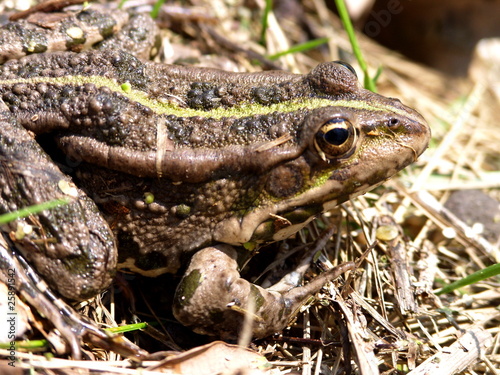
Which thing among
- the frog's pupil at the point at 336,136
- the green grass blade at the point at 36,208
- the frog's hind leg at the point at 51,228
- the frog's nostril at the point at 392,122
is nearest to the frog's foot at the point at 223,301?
the frog's hind leg at the point at 51,228

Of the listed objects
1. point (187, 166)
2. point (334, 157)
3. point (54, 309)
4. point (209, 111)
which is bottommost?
point (54, 309)

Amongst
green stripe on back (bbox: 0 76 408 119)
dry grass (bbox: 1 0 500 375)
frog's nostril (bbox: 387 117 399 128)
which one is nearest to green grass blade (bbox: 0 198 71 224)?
green stripe on back (bbox: 0 76 408 119)

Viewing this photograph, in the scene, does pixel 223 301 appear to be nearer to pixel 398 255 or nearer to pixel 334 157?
pixel 334 157

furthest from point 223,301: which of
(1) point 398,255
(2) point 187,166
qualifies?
(1) point 398,255

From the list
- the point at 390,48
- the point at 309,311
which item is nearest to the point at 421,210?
the point at 309,311

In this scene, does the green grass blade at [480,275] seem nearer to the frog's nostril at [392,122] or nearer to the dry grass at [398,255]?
the dry grass at [398,255]
